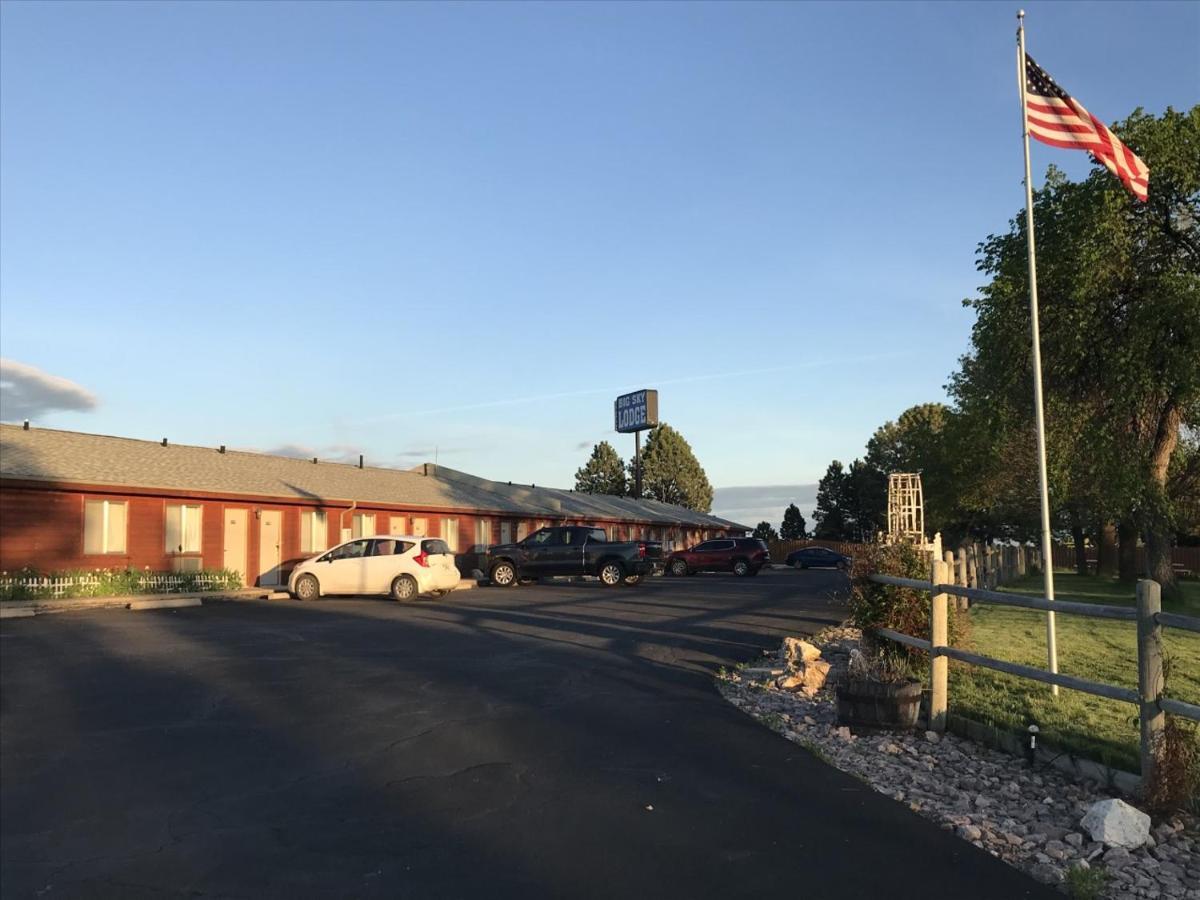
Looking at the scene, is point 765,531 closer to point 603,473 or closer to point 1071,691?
point 603,473

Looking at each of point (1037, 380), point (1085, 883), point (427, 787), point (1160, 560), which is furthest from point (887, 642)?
point (1160, 560)

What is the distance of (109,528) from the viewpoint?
23875mm

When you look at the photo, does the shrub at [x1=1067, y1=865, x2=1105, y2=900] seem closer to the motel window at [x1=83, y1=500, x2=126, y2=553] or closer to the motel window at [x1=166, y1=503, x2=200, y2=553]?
the motel window at [x1=83, y1=500, x2=126, y2=553]

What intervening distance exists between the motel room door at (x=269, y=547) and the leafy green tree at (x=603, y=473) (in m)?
58.5

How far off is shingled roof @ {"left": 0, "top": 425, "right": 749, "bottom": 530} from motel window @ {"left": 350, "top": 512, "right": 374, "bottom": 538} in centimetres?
69

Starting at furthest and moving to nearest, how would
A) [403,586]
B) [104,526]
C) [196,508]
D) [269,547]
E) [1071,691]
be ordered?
[269,547]
[196,508]
[104,526]
[403,586]
[1071,691]

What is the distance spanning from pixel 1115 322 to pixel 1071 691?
14.7m

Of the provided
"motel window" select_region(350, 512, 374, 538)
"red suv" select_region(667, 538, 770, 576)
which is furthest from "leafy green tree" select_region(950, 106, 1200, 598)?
"motel window" select_region(350, 512, 374, 538)

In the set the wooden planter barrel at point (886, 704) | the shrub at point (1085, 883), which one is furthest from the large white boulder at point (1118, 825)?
the wooden planter barrel at point (886, 704)

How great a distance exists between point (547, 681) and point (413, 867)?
211 inches

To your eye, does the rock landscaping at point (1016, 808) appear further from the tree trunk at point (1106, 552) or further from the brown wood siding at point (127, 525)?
the tree trunk at point (1106, 552)

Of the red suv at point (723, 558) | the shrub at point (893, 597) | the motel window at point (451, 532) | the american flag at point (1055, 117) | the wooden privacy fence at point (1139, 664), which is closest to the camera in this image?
the wooden privacy fence at point (1139, 664)

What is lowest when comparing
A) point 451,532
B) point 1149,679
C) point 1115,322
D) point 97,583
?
point 97,583

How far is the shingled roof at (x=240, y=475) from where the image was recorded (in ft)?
77.7
